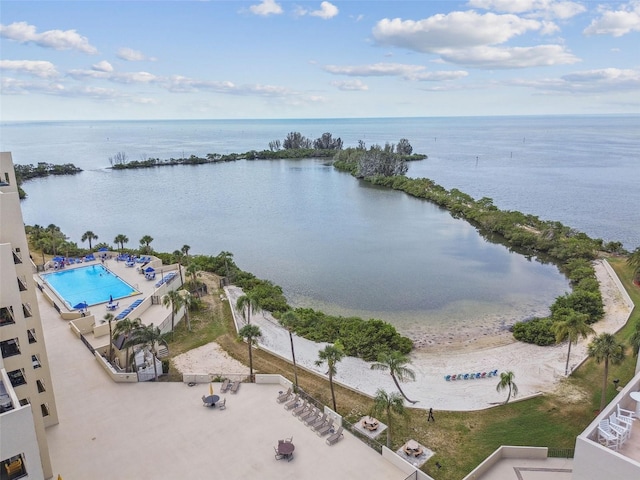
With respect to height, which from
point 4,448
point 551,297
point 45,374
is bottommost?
point 551,297

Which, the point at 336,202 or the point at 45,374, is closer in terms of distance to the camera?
the point at 45,374

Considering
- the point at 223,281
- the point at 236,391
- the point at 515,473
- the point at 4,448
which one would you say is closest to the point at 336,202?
the point at 223,281

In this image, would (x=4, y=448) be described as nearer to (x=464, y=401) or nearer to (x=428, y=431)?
(x=428, y=431)

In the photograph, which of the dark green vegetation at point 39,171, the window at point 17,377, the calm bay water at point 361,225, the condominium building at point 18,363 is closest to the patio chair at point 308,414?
the condominium building at point 18,363

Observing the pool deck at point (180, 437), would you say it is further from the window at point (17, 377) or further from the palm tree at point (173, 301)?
the palm tree at point (173, 301)

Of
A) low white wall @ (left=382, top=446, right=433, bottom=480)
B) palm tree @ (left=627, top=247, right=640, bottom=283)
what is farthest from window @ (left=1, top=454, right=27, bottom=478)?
palm tree @ (left=627, top=247, right=640, bottom=283)

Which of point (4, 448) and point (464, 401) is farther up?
point (4, 448)

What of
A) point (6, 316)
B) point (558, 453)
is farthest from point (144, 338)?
point (558, 453)

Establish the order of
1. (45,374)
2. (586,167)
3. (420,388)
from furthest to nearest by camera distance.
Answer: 1. (586,167)
2. (420,388)
3. (45,374)
